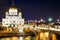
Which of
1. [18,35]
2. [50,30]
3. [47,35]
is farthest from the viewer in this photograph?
[18,35]

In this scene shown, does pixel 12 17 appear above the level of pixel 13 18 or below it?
above

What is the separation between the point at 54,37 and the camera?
18.9 meters

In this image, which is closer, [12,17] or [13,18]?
[13,18]

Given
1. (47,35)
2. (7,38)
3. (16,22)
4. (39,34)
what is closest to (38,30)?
(39,34)

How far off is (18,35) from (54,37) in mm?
7667

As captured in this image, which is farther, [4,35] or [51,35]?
[4,35]

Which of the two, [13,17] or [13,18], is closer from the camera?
[13,18]

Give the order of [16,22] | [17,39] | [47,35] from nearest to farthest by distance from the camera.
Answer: [47,35]
[17,39]
[16,22]

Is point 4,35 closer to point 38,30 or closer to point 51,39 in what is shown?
point 38,30

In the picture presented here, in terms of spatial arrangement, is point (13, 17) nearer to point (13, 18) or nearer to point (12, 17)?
point (12, 17)

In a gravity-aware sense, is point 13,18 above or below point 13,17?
below

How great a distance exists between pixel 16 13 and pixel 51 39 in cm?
2669

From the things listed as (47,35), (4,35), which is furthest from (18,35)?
(47,35)

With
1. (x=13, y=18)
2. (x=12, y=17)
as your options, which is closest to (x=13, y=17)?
(x=12, y=17)
